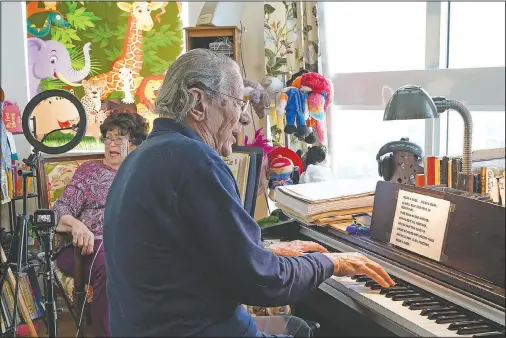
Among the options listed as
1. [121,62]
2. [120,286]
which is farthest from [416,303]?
[121,62]

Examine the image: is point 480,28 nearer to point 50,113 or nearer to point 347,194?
point 347,194

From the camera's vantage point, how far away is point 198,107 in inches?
52.3

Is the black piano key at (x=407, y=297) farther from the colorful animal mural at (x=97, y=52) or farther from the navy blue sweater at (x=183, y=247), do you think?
the colorful animal mural at (x=97, y=52)

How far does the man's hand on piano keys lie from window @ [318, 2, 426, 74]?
1.74 m

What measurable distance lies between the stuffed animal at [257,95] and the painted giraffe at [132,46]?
1.03 meters

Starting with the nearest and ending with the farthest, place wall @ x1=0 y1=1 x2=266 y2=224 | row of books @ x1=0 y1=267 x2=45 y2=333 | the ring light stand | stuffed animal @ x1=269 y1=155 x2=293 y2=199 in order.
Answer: the ring light stand < stuffed animal @ x1=269 y1=155 x2=293 y2=199 < row of books @ x1=0 y1=267 x2=45 y2=333 < wall @ x1=0 y1=1 x2=266 y2=224

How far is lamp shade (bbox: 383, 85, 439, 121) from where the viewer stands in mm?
1530

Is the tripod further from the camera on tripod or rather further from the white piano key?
the white piano key

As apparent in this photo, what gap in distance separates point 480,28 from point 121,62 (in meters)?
2.07

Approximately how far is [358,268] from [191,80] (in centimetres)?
62

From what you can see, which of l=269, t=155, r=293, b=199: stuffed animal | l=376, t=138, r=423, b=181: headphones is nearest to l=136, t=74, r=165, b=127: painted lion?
l=269, t=155, r=293, b=199: stuffed animal

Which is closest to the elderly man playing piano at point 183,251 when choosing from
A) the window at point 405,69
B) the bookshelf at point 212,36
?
the window at point 405,69

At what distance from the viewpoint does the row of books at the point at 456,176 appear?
1.36 m

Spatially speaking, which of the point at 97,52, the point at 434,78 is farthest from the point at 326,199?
the point at 97,52
